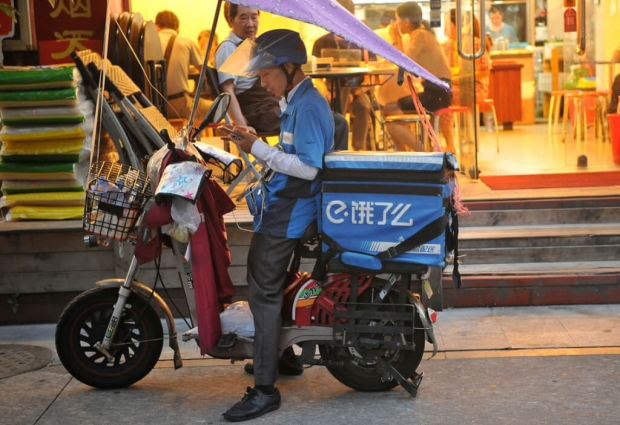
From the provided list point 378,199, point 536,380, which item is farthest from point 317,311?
point 536,380

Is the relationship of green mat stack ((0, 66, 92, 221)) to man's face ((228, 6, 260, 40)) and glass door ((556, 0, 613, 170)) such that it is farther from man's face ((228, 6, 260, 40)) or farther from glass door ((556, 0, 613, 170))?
glass door ((556, 0, 613, 170))

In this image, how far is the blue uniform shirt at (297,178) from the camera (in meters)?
4.64

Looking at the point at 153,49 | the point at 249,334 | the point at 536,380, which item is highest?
the point at 153,49

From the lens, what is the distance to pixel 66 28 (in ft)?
26.2

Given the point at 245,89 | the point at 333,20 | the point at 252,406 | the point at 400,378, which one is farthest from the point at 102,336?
the point at 245,89

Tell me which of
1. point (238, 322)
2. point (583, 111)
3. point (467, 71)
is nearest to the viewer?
point (238, 322)

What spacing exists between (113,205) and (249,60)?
41.2 inches

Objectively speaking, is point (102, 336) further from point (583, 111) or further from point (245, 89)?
point (583, 111)

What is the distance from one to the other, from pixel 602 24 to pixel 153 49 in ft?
15.1

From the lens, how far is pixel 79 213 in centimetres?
684

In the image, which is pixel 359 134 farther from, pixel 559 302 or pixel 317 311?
pixel 317 311

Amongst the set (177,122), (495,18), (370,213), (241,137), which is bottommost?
(370,213)

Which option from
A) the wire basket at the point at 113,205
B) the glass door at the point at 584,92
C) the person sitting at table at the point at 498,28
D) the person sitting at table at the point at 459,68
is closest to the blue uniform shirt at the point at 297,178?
the wire basket at the point at 113,205

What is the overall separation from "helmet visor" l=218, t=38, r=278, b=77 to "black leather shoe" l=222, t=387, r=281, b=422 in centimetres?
168
